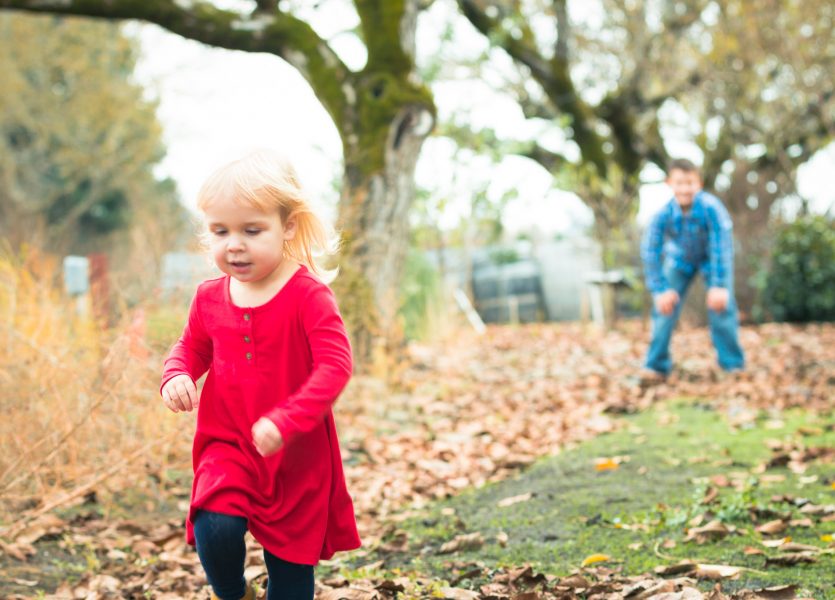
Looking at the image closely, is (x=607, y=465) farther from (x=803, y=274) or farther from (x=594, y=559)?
(x=803, y=274)

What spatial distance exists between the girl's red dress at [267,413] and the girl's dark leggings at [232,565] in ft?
0.12

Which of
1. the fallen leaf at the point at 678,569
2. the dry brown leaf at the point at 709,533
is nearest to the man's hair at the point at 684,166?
the dry brown leaf at the point at 709,533

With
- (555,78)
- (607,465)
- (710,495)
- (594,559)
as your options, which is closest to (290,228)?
(594,559)

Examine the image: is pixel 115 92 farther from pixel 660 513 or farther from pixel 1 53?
pixel 660 513

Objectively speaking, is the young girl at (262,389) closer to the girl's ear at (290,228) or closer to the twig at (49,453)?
the girl's ear at (290,228)

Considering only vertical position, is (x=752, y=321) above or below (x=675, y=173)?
below

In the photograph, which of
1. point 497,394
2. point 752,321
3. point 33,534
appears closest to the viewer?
point 33,534

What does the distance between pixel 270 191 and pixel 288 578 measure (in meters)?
1.04

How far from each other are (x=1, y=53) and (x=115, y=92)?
8.87ft

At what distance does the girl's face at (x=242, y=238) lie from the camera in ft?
7.49

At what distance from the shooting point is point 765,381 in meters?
7.54

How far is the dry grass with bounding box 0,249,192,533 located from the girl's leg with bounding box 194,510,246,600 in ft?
4.94

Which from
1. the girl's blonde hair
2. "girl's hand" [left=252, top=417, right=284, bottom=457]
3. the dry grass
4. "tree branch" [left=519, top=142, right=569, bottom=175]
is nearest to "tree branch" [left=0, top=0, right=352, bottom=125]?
the dry grass

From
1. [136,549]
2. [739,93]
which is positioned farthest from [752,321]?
[136,549]
